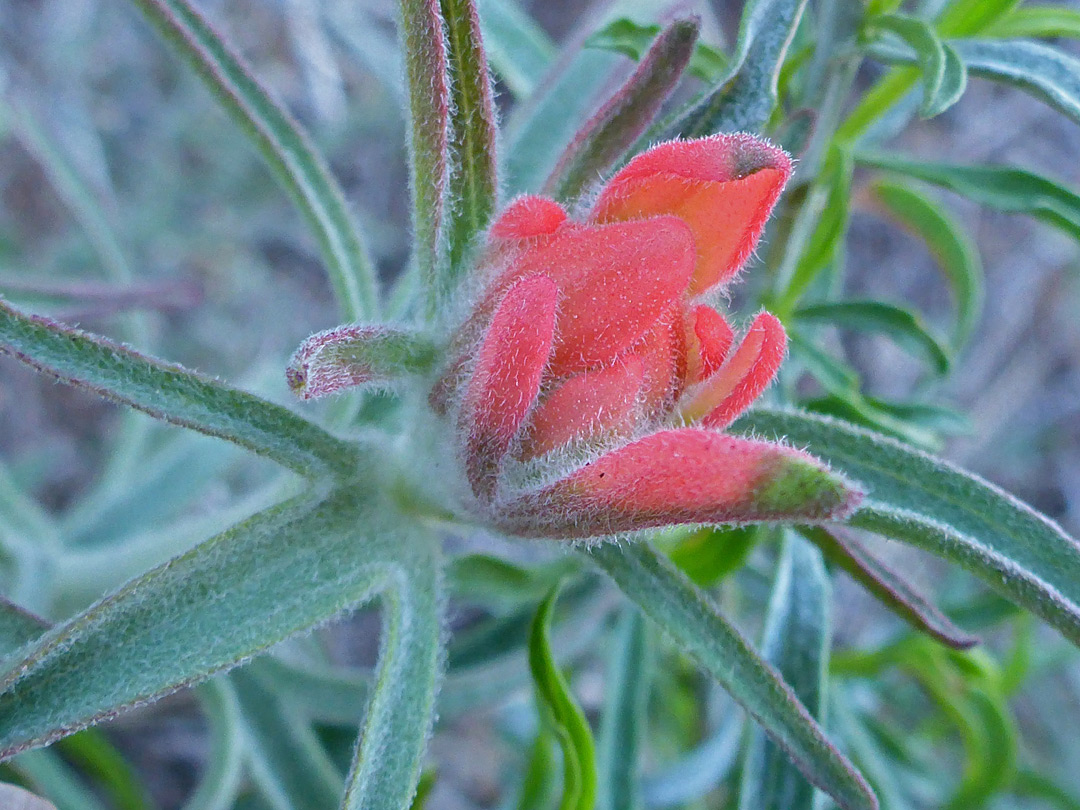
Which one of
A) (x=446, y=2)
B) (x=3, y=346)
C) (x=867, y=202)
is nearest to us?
(x=3, y=346)

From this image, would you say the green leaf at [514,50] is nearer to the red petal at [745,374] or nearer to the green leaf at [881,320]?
the green leaf at [881,320]

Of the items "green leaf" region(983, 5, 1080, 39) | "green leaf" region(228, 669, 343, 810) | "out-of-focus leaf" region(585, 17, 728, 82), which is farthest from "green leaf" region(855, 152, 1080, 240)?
"green leaf" region(228, 669, 343, 810)

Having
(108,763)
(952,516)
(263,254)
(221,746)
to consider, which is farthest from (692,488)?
(263,254)

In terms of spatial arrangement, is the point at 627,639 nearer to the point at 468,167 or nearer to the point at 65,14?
the point at 468,167

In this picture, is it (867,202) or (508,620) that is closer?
(508,620)

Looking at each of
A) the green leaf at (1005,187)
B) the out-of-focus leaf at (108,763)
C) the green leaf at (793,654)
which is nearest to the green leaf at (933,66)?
the green leaf at (1005,187)

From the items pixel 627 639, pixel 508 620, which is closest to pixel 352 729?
pixel 508 620

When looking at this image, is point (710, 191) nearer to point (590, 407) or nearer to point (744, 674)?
point (590, 407)

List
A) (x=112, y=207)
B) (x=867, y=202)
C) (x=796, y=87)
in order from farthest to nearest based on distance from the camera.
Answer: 1. (x=112, y=207)
2. (x=867, y=202)
3. (x=796, y=87)
